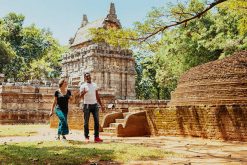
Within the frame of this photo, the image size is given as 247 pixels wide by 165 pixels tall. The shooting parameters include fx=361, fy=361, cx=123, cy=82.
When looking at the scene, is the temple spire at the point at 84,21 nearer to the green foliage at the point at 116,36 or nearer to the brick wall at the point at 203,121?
the green foliage at the point at 116,36

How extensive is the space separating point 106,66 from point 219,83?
30.1 m

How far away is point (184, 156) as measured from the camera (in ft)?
22.1

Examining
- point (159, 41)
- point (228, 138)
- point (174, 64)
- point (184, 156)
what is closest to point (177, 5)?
point (159, 41)

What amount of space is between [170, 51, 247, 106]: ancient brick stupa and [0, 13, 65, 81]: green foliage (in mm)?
51867

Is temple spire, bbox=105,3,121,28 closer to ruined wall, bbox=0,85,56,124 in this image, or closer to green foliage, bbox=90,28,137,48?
ruined wall, bbox=0,85,56,124

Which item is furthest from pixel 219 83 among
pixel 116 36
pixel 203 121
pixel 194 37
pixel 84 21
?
pixel 84 21

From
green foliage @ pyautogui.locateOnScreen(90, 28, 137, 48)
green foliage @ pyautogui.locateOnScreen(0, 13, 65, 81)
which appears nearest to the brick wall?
green foliage @ pyautogui.locateOnScreen(90, 28, 137, 48)

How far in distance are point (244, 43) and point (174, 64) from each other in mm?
9573

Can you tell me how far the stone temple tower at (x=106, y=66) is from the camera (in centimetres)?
4022

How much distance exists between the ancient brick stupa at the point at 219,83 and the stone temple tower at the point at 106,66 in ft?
87.5

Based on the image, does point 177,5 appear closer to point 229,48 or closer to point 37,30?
point 229,48

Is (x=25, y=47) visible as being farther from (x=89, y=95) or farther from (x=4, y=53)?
(x=89, y=95)

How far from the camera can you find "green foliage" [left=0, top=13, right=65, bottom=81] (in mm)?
63062

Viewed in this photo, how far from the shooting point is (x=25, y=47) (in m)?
66.9
